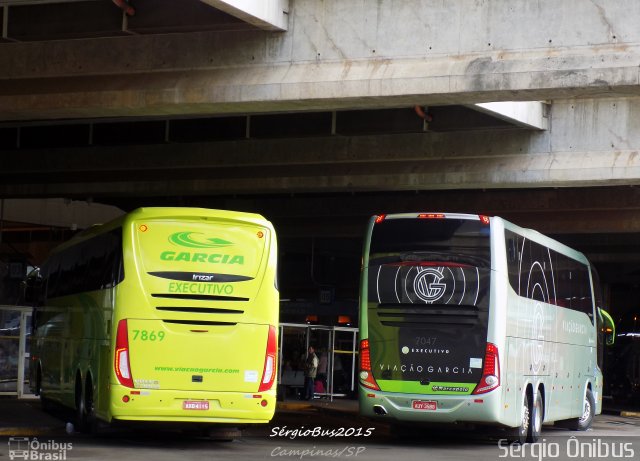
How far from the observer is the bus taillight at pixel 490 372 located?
19.2 m

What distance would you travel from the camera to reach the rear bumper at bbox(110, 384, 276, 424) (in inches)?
656

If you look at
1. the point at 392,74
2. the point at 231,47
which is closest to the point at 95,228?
the point at 231,47

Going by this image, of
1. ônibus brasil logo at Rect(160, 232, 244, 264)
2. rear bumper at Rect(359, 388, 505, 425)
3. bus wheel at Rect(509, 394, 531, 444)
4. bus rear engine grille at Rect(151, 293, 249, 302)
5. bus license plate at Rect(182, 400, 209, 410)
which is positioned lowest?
bus wheel at Rect(509, 394, 531, 444)

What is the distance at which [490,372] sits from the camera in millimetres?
19219

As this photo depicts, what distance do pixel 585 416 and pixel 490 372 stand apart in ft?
27.7

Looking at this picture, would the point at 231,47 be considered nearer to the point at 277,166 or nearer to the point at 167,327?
the point at 167,327

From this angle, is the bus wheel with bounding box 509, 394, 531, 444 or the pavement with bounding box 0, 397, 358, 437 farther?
the bus wheel with bounding box 509, 394, 531, 444

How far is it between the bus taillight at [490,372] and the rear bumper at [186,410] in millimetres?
3812

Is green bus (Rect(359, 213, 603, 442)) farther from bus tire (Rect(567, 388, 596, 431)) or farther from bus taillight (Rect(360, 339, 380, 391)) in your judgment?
bus tire (Rect(567, 388, 596, 431))

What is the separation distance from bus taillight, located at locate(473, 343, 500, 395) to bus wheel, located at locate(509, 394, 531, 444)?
1.43m

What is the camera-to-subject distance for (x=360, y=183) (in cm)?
2656

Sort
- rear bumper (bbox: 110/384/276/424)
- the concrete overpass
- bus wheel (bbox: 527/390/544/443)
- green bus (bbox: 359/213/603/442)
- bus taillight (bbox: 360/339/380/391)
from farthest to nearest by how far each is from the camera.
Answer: bus wheel (bbox: 527/390/544/443), bus taillight (bbox: 360/339/380/391), green bus (bbox: 359/213/603/442), rear bumper (bbox: 110/384/276/424), the concrete overpass

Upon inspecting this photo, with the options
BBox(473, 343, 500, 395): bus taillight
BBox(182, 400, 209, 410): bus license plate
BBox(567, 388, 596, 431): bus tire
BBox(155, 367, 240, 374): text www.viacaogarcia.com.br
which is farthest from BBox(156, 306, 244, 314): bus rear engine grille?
BBox(567, 388, 596, 431): bus tire

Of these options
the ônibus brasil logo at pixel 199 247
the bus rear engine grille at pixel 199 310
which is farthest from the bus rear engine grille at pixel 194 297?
the ônibus brasil logo at pixel 199 247
